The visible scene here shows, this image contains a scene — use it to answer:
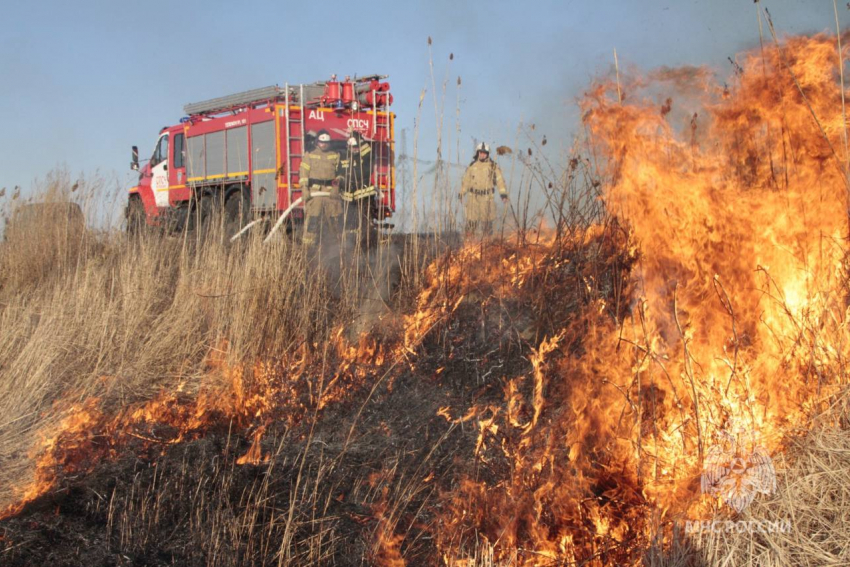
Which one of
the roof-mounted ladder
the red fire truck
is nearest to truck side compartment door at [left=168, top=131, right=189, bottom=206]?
the red fire truck

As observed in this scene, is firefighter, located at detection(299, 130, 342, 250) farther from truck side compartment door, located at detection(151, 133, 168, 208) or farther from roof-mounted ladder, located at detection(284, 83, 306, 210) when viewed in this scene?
truck side compartment door, located at detection(151, 133, 168, 208)

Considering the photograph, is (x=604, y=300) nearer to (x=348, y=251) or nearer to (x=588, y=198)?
(x=588, y=198)

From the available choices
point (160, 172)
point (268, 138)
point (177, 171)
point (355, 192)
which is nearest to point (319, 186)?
point (355, 192)

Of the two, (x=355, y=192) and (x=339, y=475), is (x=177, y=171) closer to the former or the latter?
(x=355, y=192)

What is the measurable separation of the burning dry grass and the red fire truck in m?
6.37

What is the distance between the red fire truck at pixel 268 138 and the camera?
36.8ft

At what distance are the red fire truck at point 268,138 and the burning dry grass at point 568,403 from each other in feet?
20.9

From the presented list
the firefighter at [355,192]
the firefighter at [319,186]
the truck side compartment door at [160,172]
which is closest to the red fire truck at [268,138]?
the truck side compartment door at [160,172]

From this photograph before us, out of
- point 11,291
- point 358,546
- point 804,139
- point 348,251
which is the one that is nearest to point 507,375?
point 358,546

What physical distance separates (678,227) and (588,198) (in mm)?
1407

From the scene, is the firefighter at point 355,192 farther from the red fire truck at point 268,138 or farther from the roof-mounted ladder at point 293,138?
the roof-mounted ladder at point 293,138

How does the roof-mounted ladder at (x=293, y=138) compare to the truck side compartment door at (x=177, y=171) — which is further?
the truck side compartment door at (x=177, y=171)

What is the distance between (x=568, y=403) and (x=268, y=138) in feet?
30.8

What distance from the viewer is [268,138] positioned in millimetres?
11539
